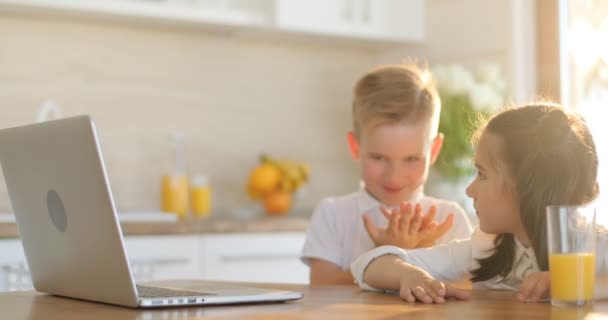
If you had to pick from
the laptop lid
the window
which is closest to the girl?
the laptop lid

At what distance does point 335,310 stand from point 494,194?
410mm

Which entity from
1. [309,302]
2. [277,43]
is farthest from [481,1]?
[309,302]

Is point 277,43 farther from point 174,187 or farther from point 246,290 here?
point 246,290

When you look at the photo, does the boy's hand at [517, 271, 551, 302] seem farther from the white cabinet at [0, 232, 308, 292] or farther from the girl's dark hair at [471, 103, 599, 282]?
the white cabinet at [0, 232, 308, 292]

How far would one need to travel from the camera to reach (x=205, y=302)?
4.15 ft

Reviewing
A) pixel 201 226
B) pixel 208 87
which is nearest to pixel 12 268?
pixel 201 226

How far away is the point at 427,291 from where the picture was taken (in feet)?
4.35

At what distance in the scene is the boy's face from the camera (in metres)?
2.09

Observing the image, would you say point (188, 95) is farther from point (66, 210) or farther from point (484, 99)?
point (66, 210)

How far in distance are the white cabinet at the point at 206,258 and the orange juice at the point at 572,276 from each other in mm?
1833

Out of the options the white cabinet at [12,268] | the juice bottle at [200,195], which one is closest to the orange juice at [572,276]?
the white cabinet at [12,268]

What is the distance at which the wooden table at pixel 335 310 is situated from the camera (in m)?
1.12

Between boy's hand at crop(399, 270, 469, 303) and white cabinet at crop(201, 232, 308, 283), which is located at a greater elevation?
boy's hand at crop(399, 270, 469, 303)

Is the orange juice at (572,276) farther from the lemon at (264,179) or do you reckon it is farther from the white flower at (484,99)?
the lemon at (264,179)
